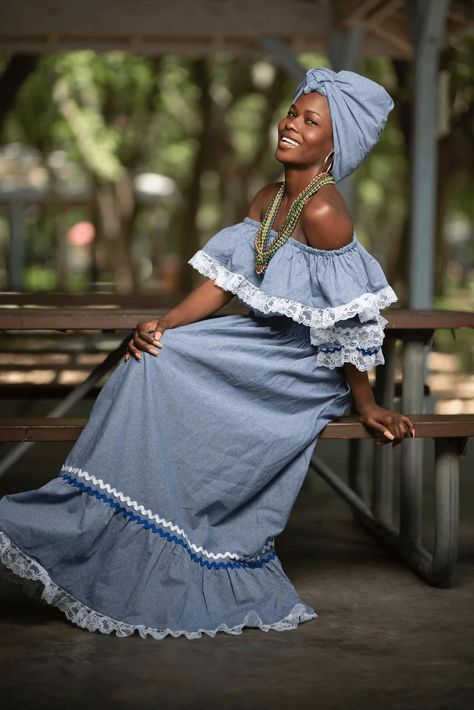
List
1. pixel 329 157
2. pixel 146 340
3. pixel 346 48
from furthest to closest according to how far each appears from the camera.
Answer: pixel 346 48, pixel 329 157, pixel 146 340

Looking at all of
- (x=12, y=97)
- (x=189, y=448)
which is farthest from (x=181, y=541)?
(x=12, y=97)

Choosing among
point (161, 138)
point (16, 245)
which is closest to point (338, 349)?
point (16, 245)

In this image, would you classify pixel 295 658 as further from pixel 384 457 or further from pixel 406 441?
pixel 384 457

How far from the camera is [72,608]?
3980 millimetres

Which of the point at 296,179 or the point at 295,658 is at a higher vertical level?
the point at 296,179

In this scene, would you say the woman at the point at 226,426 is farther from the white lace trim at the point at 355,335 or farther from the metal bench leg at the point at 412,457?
the metal bench leg at the point at 412,457

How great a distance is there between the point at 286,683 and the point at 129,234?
79.4ft

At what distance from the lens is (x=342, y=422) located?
4297 millimetres

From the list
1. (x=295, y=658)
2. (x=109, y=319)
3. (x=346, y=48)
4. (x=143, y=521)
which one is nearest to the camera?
(x=295, y=658)

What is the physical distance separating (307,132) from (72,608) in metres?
1.73

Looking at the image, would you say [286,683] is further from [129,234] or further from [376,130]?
[129,234]

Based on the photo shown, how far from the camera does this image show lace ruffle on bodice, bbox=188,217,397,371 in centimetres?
400

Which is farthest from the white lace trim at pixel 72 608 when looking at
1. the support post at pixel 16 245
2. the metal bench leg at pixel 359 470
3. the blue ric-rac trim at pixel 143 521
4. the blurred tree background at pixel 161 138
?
the blurred tree background at pixel 161 138

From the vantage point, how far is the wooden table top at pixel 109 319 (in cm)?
457
